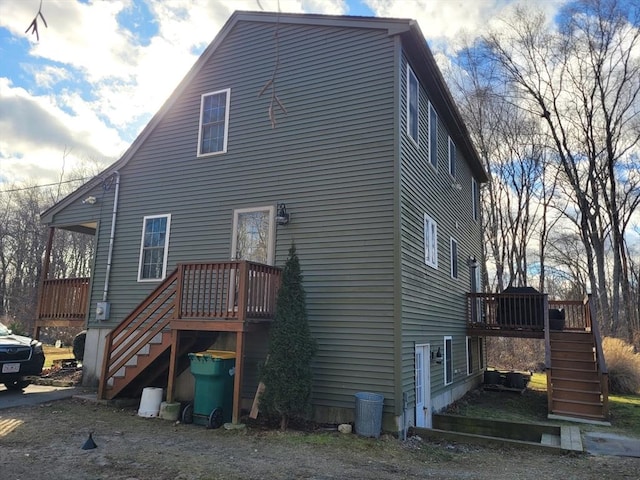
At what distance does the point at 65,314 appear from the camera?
1199 cm

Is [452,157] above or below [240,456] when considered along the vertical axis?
above

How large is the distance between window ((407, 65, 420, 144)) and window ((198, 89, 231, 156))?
4.11 meters

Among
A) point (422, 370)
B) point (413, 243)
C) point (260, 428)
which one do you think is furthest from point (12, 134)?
point (422, 370)

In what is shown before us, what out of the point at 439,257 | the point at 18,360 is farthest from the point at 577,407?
the point at 18,360

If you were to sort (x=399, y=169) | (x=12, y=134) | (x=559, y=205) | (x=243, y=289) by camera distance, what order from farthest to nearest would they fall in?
(x=559, y=205) < (x=12, y=134) < (x=399, y=169) < (x=243, y=289)

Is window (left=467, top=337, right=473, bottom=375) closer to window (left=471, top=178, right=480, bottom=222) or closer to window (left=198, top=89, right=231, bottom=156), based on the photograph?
window (left=471, top=178, right=480, bottom=222)

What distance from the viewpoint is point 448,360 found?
11.8 m

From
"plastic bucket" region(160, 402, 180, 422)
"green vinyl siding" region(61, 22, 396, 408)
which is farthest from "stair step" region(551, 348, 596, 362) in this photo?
"plastic bucket" region(160, 402, 180, 422)

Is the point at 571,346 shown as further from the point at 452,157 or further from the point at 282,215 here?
the point at 282,215

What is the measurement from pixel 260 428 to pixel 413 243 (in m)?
4.43

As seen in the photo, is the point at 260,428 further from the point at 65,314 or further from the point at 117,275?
the point at 65,314

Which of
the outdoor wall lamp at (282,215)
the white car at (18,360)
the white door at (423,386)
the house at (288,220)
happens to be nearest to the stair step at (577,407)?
the house at (288,220)

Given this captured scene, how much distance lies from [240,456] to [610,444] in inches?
239

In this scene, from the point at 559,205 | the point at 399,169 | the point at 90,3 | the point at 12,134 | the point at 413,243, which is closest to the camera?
the point at 90,3
